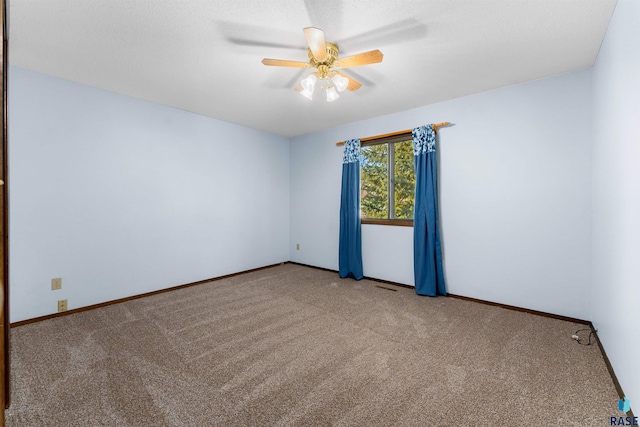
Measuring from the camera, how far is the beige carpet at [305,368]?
5.02 feet

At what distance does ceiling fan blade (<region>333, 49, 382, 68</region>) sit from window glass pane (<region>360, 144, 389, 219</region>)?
6.93 ft

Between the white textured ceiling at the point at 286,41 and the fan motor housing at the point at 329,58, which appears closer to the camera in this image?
the white textured ceiling at the point at 286,41

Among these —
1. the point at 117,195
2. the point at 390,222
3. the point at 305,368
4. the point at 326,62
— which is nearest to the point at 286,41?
the point at 326,62

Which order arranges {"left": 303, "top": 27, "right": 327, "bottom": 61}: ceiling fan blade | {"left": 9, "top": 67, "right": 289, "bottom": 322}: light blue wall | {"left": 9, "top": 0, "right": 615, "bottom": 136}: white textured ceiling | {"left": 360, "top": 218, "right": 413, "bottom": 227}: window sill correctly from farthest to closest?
{"left": 360, "top": 218, "right": 413, "bottom": 227}: window sill
{"left": 9, "top": 67, "right": 289, "bottom": 322}: light blue wall
{"left": 9, "top": 0, "right": 615, "bottom": 136}: white textured ceiling
{"left": 303, "top": 27, "right": 327, "bottom": 61}: ceiling fan blade

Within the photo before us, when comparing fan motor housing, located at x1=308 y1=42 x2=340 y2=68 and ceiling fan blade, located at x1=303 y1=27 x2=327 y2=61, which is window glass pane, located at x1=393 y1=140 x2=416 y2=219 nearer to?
fan motor housing, located at x1=308 y1=42 x2=340 y2=68

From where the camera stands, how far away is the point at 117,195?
322 cm

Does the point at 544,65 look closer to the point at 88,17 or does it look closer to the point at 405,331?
the point at 405,331

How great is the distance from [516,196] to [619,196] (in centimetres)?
121

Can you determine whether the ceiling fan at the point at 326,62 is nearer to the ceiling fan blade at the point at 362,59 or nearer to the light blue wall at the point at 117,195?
the ceiling fan blade at the point at 362,59

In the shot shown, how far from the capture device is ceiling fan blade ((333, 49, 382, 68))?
195 cm

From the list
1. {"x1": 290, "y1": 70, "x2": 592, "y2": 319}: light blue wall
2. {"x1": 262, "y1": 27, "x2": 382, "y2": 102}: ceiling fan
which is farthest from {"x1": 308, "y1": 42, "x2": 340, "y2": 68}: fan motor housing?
{"x1": 290, "y1": 70, "x2": 592, "y2": 319}: light blue wall

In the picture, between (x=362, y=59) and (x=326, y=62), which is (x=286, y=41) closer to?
(x=326, y=62)

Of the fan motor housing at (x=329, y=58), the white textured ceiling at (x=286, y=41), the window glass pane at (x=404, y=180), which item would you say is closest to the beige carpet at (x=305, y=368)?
the window glass pane at (x=404, y=180)

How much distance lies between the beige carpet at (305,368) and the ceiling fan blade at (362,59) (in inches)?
85.6
